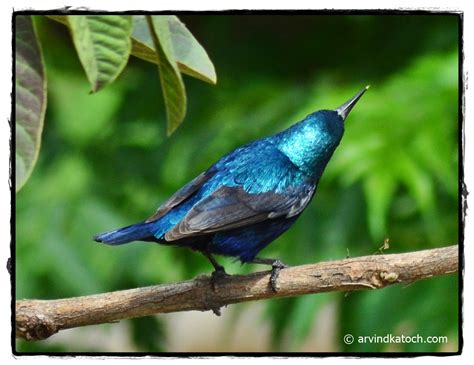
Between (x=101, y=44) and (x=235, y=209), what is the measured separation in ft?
3.34

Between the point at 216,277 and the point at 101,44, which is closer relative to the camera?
the point at 101,44

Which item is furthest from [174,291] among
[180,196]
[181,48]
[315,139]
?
[181,48]

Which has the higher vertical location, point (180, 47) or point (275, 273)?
point (180, 47)

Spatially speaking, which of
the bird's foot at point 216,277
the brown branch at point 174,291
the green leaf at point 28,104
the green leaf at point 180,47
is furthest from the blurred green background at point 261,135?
the green leaf at point 28,104

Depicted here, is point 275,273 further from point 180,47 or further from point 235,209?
point 180,47

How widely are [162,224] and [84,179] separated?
2098 millimetres

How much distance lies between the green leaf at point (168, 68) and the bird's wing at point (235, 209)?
69 centimetres

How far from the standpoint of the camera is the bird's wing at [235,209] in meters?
2.06

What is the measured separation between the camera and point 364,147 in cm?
333

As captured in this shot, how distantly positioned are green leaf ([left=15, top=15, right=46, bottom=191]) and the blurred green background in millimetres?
1759

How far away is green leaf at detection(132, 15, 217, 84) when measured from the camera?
1.33m

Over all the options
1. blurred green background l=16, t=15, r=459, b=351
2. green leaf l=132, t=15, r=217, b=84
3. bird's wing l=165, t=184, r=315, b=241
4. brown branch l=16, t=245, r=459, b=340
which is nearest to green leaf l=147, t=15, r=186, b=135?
green leaf l=132, t=15, r=217, b=84

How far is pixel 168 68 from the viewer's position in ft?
4.13

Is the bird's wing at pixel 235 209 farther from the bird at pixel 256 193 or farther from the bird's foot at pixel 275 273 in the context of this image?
the bird's foot at pixel 275 273
